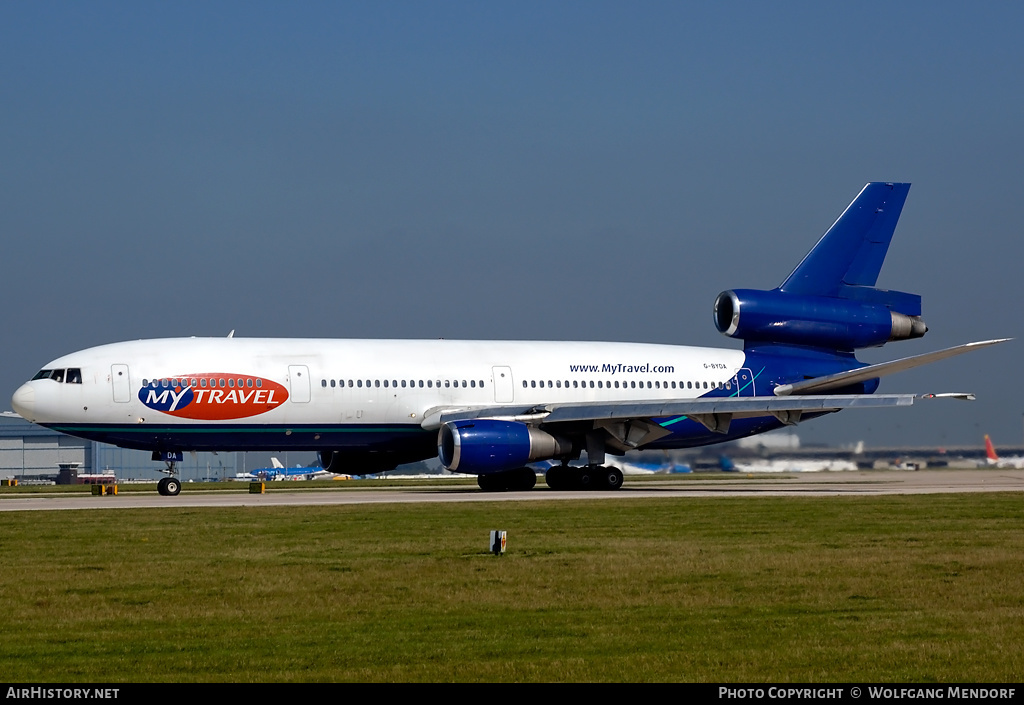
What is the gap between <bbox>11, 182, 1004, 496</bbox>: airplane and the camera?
117 feet

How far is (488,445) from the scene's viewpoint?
35375 millimetres

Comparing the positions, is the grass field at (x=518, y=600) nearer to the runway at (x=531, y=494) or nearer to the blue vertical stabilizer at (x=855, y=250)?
the runway at (x=531, y=494)

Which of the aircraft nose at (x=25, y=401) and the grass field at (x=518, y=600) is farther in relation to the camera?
the aircraft nose at (x=25, y=401)

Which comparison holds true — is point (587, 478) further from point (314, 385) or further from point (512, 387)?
point (314, 385)

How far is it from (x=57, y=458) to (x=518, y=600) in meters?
83.6

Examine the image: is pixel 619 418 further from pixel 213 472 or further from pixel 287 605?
pixel 213 472

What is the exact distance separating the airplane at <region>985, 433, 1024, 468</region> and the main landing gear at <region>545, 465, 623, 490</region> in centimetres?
1868

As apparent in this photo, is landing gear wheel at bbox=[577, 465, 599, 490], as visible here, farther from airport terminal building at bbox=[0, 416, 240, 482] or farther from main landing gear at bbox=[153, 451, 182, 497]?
airport terminal building at bbox=[0, 416, 240, 482]

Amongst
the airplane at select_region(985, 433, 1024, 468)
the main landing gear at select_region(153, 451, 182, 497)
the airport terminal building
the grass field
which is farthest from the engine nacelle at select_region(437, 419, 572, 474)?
the airport terminal building

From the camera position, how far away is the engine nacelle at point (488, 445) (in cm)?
3519

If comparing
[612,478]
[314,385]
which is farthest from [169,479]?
[612,478]

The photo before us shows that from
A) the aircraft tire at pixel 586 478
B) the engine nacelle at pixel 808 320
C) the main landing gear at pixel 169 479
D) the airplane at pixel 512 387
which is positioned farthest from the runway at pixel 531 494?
the engine nacelle at pixel 808 320

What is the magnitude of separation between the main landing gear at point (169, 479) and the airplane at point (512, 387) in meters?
0.07
